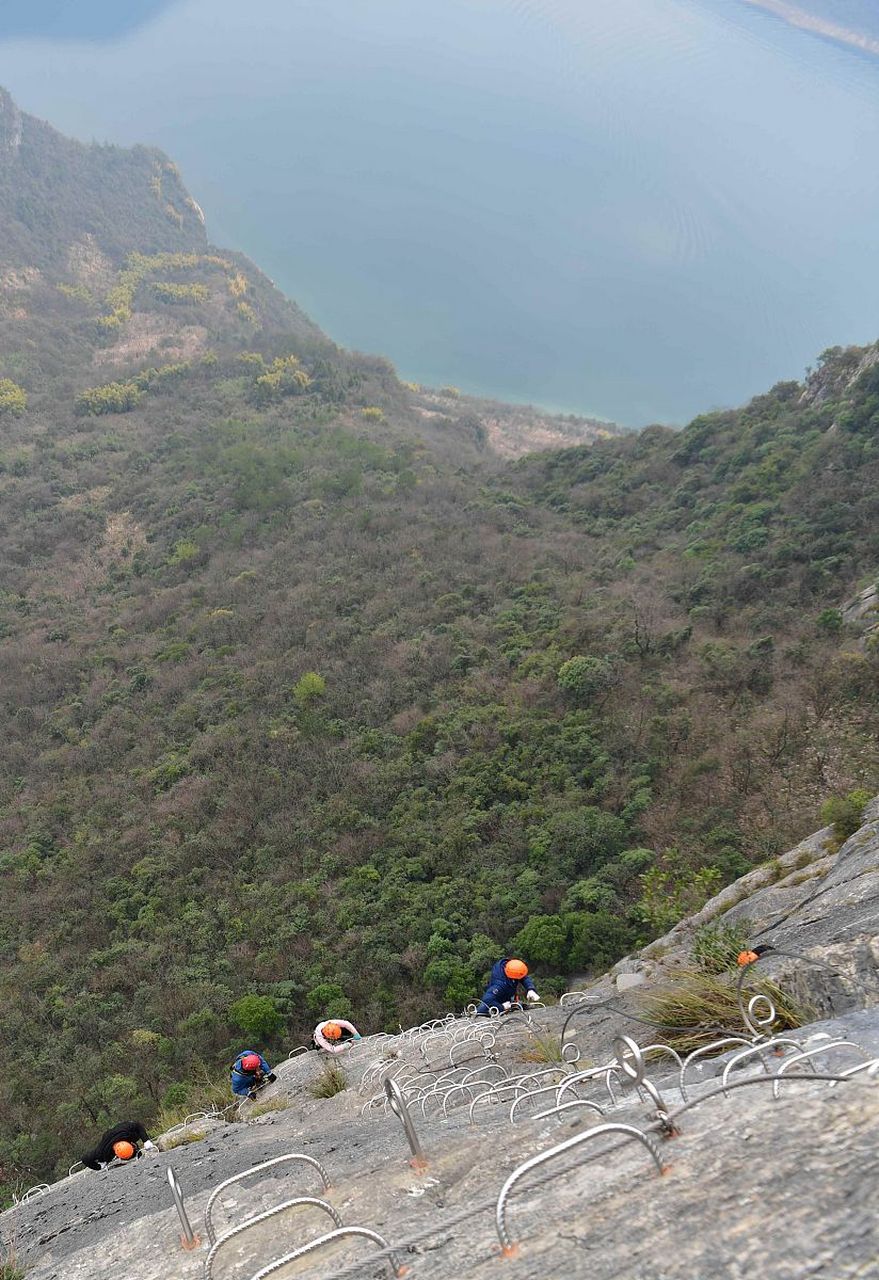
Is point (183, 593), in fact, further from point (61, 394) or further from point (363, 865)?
point (61, 394)

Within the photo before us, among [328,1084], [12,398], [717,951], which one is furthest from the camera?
[12,398]

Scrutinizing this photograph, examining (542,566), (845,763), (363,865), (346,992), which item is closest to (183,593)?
(542,566)

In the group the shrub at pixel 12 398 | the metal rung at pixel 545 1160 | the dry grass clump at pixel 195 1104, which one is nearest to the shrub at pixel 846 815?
the metal rung at pixel 545 1160

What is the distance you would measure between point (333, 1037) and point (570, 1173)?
7.66 meters

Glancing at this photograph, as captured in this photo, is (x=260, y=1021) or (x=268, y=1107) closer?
(x=268, y=1107)

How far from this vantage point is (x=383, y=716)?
62.1 feet

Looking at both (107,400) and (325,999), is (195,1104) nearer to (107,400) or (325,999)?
(325,999)

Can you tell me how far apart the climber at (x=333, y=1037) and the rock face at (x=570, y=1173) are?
177 cm

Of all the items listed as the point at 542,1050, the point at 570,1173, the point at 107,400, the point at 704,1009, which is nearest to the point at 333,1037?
the point at 542,1050

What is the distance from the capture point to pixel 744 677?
1527 cm

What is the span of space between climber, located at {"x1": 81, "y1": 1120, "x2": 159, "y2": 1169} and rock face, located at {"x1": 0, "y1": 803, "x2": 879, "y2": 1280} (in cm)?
29

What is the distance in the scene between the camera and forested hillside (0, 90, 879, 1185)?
12.4 metres

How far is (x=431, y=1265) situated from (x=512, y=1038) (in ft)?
15.8

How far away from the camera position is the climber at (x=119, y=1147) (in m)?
6.91
